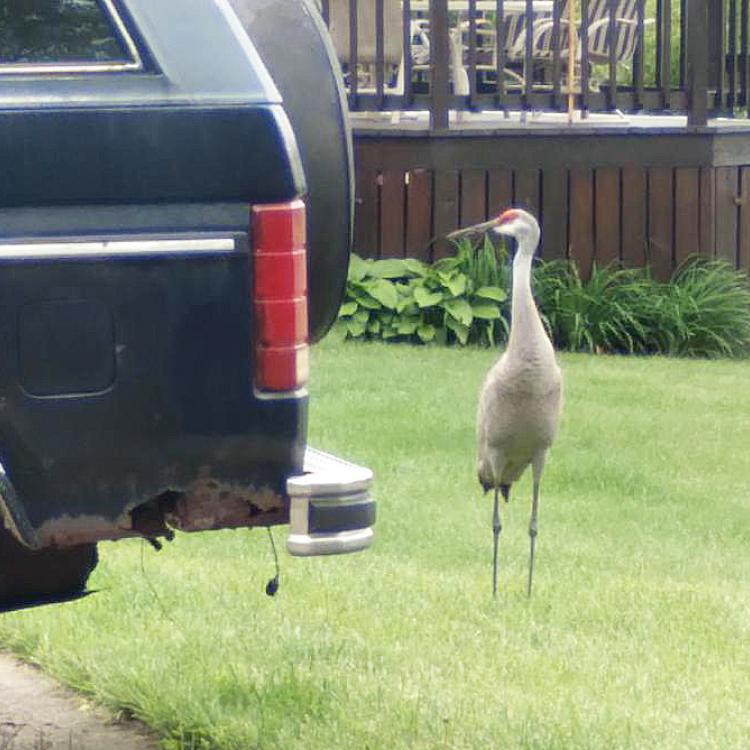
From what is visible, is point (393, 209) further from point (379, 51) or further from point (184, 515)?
point (184, 515)

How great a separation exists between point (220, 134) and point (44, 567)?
1.32m

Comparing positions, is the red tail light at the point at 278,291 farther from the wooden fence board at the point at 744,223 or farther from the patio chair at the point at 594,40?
the patio chair at the point at 594,40

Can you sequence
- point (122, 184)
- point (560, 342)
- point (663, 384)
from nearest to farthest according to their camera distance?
point (122, 184), point (663, 384), point (560, 342)

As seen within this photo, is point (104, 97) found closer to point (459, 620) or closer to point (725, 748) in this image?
point (725, 748)

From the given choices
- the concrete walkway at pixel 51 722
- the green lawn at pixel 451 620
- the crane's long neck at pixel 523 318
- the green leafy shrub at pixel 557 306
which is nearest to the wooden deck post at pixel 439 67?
A: the green leafy shrub at pixel 557 306

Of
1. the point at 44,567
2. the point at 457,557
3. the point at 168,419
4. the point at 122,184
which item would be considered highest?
the point at 122,184

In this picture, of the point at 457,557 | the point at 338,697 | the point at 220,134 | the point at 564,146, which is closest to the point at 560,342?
the point at 564,146

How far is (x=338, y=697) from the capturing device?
4.93 m

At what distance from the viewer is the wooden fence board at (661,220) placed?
12578mm

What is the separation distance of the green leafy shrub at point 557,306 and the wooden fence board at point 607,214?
7.6 inches

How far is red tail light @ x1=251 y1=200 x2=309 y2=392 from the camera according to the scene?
3723 millimetres

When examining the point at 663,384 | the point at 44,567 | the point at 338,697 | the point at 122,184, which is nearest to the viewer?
the point at 122,184

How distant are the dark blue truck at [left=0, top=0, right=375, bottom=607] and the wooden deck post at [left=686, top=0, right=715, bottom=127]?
30.4 ft

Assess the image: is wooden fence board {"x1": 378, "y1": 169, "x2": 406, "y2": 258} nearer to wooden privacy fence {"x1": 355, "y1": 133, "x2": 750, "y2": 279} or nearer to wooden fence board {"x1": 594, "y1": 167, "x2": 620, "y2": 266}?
wooden privacy fence {"x1": 355, "y1": 133, "x2": 750, "y2": 279}
